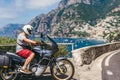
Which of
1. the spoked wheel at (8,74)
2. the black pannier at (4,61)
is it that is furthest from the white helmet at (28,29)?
the spoked wheel at (8,74)

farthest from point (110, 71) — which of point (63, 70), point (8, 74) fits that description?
point (8, 74)

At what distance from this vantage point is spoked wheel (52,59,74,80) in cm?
855

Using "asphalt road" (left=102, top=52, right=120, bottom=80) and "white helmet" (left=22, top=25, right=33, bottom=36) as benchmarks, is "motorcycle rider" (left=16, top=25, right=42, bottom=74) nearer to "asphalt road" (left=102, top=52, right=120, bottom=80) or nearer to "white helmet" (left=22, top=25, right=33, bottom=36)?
"white helmet" (left=22, top=25, right=33, bottom=36)

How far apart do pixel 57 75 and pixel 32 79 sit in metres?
0.86

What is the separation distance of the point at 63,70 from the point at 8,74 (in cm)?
158

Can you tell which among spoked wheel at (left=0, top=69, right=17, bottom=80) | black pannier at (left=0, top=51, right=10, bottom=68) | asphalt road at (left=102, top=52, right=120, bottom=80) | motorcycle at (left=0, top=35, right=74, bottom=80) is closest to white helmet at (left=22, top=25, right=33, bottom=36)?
motorcycle at (left=0, top=35, right=74, bottom=80)

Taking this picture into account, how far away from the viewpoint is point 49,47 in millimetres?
8211

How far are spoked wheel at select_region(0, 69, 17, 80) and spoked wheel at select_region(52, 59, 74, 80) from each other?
1128 millimetres

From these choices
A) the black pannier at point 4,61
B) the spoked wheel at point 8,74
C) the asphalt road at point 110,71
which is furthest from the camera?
the asphalt road at point 110,71

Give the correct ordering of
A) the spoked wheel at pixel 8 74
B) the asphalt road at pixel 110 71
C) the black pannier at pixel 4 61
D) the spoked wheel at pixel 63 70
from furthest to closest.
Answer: the asphalt road at pixel 110 71 → the spoked wheel at pixel 63 70 → the spoked wheel at pixel 8 74 → the black pannier at pixel 4 61

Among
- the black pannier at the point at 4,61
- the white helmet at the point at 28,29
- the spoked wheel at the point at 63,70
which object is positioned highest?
the white helmet at the point at 28,29

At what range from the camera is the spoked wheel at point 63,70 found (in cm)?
855

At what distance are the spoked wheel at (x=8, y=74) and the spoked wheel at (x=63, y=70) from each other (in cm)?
113

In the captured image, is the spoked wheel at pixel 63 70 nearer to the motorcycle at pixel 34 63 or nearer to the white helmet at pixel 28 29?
the motorcycle at pixel 34 63
